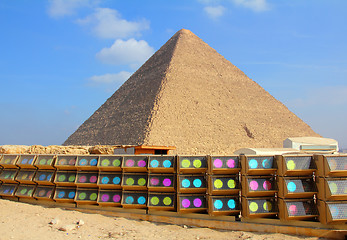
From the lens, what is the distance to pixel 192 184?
5.70 m

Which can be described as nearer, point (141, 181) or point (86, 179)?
point (141, 181)

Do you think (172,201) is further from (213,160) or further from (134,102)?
(134,102)

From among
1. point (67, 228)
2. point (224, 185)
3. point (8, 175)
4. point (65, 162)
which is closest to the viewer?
point (67, 228)

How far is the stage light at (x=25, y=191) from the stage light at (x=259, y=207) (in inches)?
165

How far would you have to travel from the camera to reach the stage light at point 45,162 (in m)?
6.71

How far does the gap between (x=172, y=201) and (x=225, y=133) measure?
165 ft

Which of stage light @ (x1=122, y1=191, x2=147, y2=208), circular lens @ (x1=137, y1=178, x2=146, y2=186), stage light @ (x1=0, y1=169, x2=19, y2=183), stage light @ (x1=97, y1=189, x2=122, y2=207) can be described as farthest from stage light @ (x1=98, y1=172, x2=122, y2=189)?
stage light @ (x1=0, y1=169, x2=19, y2=183)

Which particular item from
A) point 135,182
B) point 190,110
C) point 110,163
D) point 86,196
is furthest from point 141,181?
point 190,110

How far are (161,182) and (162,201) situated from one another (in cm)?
32

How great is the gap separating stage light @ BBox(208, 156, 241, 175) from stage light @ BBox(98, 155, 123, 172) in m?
1.67

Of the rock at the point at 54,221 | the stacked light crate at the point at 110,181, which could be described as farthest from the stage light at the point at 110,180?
the rock at the point at 54,221

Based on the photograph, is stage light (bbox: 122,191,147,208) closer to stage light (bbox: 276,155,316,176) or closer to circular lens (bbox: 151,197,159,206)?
circular lens (bbox: 151,197,159,206)

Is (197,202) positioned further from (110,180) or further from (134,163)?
(110,180)

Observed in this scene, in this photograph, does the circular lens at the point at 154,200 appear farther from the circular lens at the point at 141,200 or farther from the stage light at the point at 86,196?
the stage light at the point at 86,196
